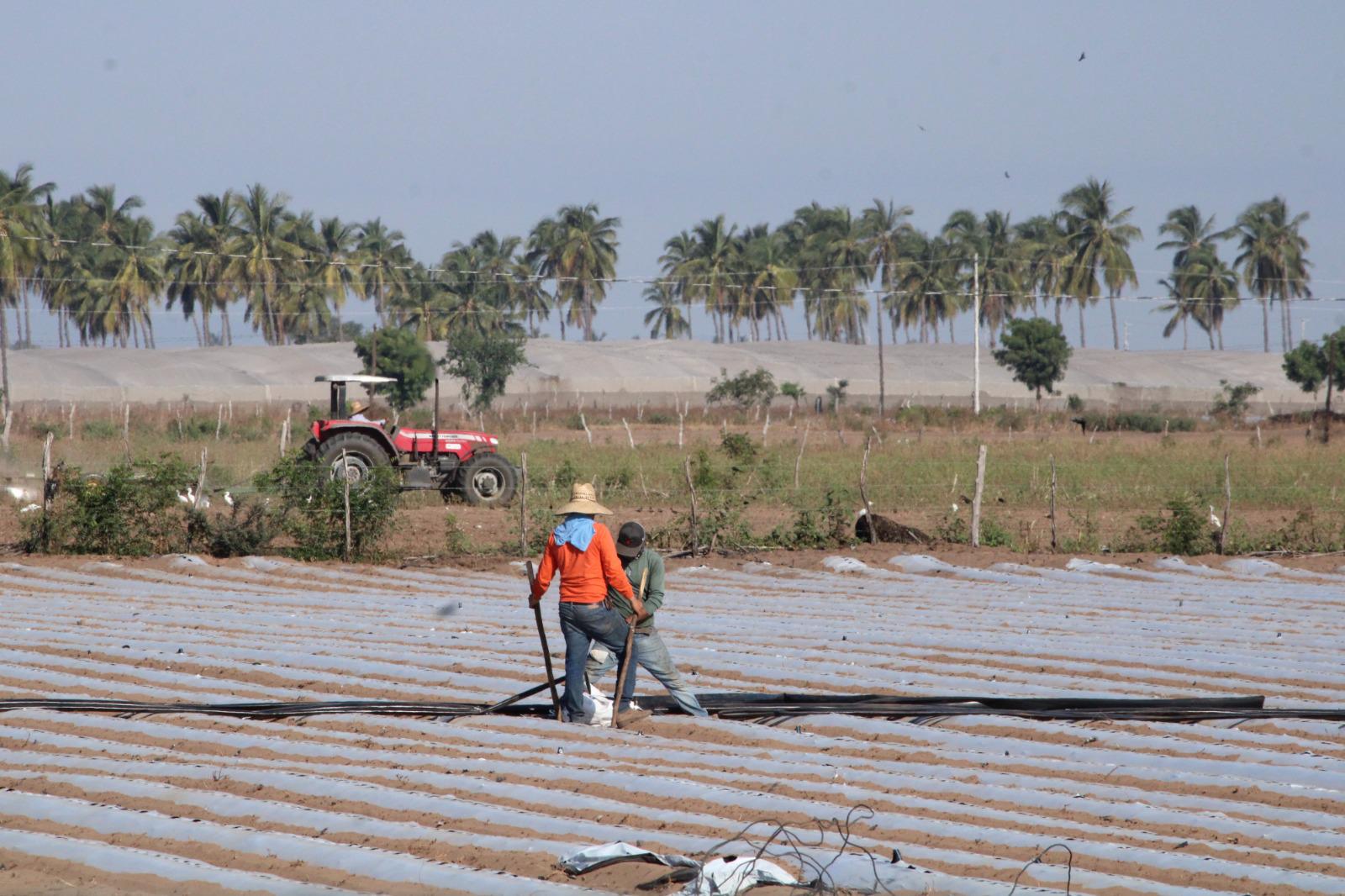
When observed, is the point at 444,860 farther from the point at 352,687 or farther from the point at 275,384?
the point at 275,384

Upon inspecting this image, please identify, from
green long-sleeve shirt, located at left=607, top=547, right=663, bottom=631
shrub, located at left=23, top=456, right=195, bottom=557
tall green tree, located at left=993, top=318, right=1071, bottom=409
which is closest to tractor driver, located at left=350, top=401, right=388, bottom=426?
shrub, located at left=23, top=456, right=195, bottom=557

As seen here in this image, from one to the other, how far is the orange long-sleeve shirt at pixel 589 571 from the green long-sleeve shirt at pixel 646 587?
10 cm

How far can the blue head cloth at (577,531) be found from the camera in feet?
25.5

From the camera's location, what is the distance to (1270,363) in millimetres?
74125

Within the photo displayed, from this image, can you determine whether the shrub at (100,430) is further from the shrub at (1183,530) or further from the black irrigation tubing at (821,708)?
the black irrigation tubing at (821,708)

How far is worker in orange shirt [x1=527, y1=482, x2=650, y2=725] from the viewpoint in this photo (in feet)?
25.4

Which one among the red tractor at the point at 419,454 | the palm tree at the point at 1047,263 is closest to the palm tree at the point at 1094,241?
the palm tree at the point at 1047,263

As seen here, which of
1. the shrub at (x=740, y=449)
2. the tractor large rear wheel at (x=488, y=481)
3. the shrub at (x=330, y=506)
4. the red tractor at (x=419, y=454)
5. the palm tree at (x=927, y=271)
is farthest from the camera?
the palm tree at (x=927, y=271)

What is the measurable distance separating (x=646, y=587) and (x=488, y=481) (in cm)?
1246

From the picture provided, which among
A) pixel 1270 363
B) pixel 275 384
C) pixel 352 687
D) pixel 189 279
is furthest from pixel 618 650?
pixel 1270 363

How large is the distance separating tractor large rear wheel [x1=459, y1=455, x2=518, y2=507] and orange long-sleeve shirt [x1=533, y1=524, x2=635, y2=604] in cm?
1230

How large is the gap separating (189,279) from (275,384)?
29.4 feet

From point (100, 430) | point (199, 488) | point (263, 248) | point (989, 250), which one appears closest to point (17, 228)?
point (100, 430)

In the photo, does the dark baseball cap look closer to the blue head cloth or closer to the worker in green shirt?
the worker in green shirt
